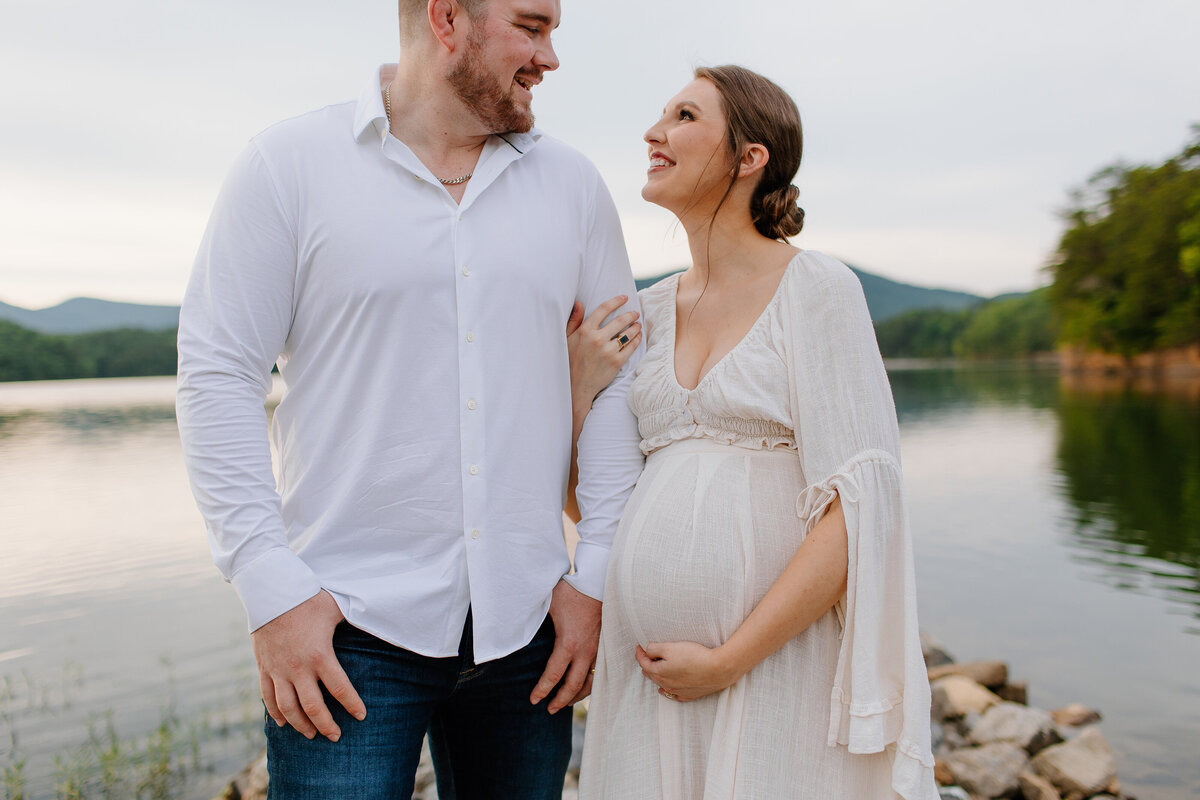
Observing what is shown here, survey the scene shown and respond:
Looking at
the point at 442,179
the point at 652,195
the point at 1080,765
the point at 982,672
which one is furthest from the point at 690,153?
the point at 982,672

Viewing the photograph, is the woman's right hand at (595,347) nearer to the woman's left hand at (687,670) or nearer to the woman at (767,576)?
the woman at (767,576)

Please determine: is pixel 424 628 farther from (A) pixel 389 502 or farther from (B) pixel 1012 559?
(B) pixel 1012 559

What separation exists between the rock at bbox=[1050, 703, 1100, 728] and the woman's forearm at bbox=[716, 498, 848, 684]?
551cm

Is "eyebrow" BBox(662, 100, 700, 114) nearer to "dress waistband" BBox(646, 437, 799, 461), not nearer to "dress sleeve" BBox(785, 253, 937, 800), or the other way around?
"dress sleeve" BBox(785, 253, 937, 800)

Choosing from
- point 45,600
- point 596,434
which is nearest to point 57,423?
point 45,600

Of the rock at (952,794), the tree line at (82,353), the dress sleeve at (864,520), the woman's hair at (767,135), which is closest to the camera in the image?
the dress sleeve at (864,520)

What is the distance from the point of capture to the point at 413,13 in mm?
1992

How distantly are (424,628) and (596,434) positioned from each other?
0.64 m

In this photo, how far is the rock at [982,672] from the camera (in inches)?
267

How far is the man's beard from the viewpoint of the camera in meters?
1.92

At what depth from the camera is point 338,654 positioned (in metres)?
1.76

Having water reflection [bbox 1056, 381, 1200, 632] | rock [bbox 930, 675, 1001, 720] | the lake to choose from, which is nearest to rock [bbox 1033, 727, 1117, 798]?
the lake

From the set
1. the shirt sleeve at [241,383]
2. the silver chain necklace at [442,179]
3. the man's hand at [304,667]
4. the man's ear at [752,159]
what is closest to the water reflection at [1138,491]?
the man's ear at [752,159]

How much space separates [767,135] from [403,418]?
1.18m
